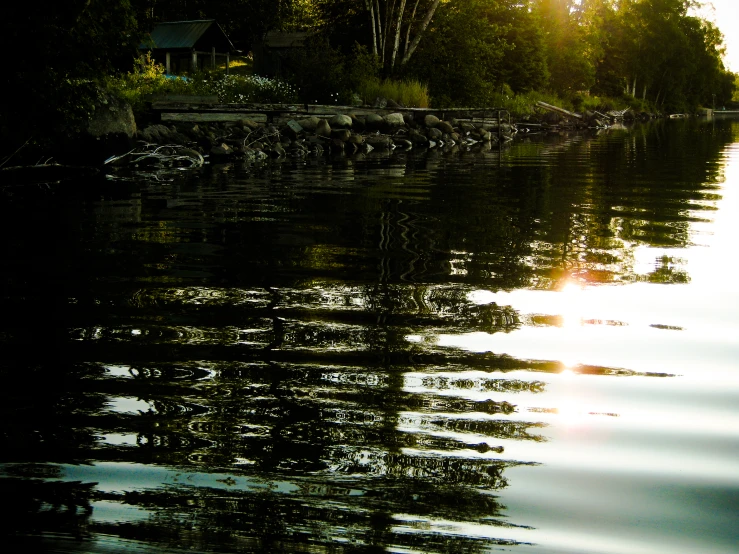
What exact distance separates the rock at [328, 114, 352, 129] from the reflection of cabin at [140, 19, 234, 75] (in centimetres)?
2455

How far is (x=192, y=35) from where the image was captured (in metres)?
51.0

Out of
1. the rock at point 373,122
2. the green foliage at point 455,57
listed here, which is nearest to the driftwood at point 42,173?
the rock at point 373,122

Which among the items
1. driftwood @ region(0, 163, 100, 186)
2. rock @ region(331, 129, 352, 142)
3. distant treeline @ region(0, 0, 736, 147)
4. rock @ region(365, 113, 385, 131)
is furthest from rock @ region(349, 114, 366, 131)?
driftwood @ region(0, 163, 100, 186)

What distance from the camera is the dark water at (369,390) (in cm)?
262

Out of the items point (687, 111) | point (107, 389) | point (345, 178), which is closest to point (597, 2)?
point (687, 111)

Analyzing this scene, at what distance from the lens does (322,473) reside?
9.73ft

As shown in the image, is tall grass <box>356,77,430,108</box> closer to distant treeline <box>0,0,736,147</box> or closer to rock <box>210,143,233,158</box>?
distant treeline <box>0,0,736,147</box>

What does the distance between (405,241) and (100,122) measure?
35.6 feet

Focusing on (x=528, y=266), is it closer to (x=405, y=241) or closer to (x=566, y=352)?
(x=405, y=241)

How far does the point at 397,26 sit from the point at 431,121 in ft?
24.1

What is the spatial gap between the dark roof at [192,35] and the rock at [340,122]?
25803mm

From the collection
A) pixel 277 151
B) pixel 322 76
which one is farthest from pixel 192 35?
pixel 277 151

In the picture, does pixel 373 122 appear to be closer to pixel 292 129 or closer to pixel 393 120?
pixel 393 120

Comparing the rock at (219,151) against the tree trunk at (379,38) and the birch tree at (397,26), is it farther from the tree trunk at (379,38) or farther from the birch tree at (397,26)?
the tree trunk at (379,38)
